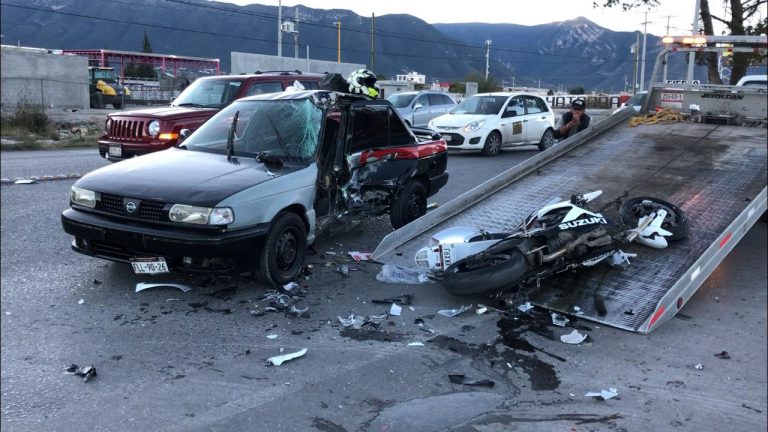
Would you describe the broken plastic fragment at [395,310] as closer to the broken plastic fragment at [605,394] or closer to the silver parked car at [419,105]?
the broken plastic fragment at [605,394]

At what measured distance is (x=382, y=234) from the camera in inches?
307

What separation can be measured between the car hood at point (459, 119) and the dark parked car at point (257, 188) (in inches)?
329

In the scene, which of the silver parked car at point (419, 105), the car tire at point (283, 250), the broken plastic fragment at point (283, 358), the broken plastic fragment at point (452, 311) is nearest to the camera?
the broken plastic fragment at point (283, 358)

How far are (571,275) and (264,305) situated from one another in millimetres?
2752

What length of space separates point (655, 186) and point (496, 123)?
8955 mm

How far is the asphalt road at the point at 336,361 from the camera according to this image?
3.43 meters

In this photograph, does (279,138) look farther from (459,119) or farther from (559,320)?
(459,119)

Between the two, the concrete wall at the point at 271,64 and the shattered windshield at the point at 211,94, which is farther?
the concrete wall at the point at 271,64

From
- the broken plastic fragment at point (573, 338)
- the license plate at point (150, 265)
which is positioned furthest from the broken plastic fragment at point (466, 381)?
the license plate at point (150, 265)

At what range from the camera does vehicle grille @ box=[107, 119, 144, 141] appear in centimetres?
955

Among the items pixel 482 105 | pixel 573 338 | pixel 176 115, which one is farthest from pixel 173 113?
pixel 482 105

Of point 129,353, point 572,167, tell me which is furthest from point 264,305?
point 572,167

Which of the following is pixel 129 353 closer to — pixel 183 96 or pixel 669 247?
pixel 669 247

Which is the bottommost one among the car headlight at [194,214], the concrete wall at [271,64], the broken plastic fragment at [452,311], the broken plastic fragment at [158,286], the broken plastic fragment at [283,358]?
the broken plastic fragment at [452,311]
